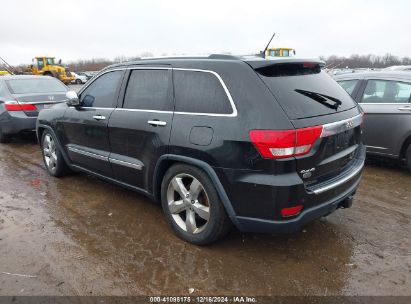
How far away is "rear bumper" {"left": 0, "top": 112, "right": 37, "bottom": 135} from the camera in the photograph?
781cm

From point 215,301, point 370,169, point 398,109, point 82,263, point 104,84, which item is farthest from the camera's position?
point 370,169

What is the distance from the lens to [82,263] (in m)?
3.25

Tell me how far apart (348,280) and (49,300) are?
2341 mm

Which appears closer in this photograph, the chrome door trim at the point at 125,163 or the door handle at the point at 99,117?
the chrome door trim at the point at 125,163

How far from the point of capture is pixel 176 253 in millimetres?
3396

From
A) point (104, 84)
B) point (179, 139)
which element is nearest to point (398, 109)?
point (179, 139)

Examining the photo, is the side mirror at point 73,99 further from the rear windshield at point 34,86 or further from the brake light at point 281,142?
the rear windshield at point 34,86

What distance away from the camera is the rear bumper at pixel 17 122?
7.81m

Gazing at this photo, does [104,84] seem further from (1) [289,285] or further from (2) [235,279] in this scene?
(1) [289,285]

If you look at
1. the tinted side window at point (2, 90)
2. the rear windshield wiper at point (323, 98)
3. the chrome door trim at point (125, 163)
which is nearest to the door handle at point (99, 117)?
the chrome door trim at point (125, 163)

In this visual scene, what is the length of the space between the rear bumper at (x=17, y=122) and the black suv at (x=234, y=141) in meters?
4.43

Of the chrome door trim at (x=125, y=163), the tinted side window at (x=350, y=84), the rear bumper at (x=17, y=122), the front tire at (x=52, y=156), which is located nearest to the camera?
the chrome door trim at (x=125, y=163)

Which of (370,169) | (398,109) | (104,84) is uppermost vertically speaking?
(104,84)

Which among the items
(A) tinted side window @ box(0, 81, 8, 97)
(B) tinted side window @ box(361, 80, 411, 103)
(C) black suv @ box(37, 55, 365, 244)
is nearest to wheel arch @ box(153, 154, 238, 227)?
(C) black suv @ box(37, 55, 365, 244)
